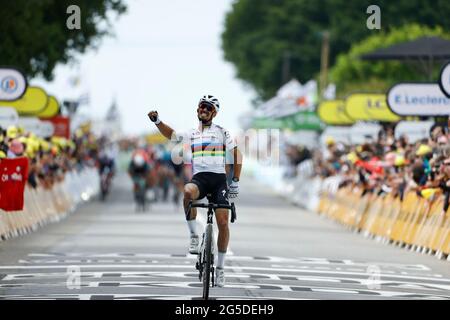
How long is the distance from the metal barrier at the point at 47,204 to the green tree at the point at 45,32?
3066mm

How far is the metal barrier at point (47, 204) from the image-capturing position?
90.3 ft

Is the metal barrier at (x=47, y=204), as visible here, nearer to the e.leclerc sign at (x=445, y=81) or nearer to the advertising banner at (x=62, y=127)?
the advertising banner at (x=62, y=127)

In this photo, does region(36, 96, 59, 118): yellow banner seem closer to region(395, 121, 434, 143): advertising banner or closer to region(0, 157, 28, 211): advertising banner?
region(395, 121, 434, 143): advertising banner

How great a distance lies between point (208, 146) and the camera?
633 inches

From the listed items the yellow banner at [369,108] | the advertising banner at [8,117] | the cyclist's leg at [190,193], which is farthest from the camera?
the yellow banner at [369,108]

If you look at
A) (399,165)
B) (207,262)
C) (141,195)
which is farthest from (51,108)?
(207,262)

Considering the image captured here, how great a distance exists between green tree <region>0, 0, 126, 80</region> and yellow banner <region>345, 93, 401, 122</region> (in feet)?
24.5

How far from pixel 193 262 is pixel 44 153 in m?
15.1

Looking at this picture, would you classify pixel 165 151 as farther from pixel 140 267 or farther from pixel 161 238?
pixel 140 267

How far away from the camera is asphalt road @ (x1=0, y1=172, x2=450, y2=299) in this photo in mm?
16641

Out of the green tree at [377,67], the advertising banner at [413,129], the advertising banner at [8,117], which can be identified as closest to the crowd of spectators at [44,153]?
the advertising banner at [8,117]

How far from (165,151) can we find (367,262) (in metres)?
26.2
